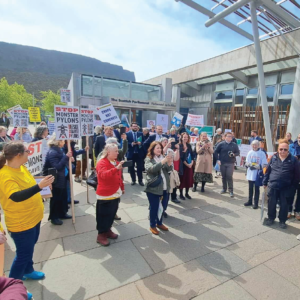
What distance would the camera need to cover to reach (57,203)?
4.08m

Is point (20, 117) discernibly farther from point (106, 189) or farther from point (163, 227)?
point (163, 227)

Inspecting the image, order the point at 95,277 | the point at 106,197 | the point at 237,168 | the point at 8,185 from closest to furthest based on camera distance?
1. the point at 8,185
2. the point at 95,277
3. the point at 106,197
4. the point at 237,168

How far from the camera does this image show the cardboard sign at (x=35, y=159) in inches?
152

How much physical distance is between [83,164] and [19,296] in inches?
244

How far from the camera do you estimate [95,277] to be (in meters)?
2.64

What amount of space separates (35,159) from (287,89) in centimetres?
1427

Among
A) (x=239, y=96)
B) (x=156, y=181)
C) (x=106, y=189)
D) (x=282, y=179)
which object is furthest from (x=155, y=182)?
(x=239, y=96)

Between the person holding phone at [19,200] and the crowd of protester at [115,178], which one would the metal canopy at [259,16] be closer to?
the crowd of protester at [115,178]

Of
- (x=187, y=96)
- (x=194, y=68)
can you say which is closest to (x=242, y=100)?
(x=194, y=68)

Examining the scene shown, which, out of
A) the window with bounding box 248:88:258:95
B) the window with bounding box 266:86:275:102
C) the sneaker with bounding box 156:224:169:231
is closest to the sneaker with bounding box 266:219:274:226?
the sneaker with bounding box 156:224:169:231

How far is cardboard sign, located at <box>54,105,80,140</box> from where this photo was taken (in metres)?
3.96

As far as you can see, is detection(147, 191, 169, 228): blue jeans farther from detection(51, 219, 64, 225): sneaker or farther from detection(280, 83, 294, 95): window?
detection(280, 83, 294, 95): window

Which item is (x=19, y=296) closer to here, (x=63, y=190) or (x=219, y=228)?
(x=63, y=190)

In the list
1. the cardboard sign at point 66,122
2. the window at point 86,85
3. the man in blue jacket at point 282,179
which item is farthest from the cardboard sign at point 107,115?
the window at point 86,85
